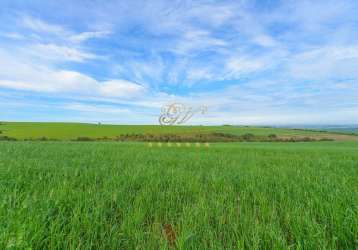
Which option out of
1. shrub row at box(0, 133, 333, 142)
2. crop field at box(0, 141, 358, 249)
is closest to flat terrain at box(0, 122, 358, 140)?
shrub row at box(0, 133, 333, 142)

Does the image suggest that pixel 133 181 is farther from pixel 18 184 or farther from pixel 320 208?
pixel 320 208

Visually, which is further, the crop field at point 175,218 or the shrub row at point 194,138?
the shrub row at point 194,138

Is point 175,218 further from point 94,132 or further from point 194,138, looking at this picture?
point 94,132

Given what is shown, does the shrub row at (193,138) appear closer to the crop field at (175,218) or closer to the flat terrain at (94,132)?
the flat terrain at (94,132)

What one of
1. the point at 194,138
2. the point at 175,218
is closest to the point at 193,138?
the point at 194,138

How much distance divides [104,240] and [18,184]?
2918mm

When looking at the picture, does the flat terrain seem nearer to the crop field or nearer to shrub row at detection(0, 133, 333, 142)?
shrub row at detection(0, 133, 333, 142)

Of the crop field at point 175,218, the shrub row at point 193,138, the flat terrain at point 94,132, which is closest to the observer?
the crop field at point 175,218

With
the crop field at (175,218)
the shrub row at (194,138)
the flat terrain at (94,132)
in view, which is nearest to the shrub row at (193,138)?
the shrub row at (194,138)

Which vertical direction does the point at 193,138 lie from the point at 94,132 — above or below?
below

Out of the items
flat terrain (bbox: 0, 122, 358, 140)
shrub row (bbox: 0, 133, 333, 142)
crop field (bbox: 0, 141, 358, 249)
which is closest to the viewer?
crop field (bbox: 0, 141, 358, 249)

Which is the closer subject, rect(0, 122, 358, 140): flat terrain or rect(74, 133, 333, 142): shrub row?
rect(74, 133, 333, 142): shrub row

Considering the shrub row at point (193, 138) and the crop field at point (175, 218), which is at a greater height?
the crop field at point (175, 218)

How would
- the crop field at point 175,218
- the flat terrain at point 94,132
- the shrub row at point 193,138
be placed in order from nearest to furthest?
the crop field at point 175,218 < the shrub row at point 193,138 < the flat terrain at point 94,132
